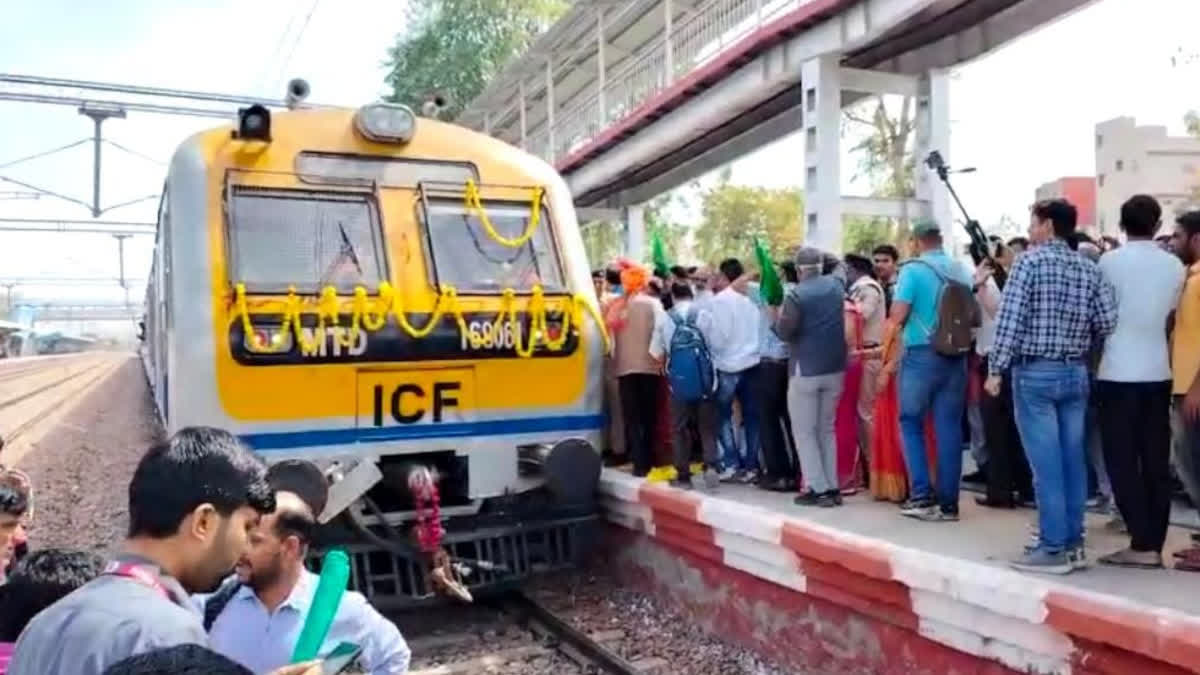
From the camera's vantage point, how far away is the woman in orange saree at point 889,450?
6.03m

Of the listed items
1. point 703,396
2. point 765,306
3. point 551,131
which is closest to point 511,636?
point 703,396

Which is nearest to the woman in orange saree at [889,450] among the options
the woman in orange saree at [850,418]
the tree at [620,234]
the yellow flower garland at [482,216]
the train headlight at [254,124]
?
the woman in orange saree at [850,418]

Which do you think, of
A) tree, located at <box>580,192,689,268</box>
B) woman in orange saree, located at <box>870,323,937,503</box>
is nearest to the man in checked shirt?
woman in orange saree, located at <box>870,323,937,503</box>

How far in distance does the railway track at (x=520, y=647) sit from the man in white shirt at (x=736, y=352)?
1.59 metres

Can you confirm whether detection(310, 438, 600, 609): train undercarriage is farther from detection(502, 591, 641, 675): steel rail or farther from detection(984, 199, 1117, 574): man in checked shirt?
detection(984, 199, 1117, 574): man in checked shirt

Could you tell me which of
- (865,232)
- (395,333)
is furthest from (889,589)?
(865,232)

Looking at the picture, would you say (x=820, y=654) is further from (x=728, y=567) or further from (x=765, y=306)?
(x=765, y=306)

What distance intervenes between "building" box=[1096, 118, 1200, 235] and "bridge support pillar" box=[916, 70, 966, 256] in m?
24.9

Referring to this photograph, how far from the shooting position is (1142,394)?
14.3 feet

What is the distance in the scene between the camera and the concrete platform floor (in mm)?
3975

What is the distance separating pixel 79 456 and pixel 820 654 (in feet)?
42.6

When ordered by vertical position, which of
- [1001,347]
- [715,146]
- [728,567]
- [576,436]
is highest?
[715,146]

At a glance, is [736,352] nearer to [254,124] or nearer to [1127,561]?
[1127,561]

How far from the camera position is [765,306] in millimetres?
6645
